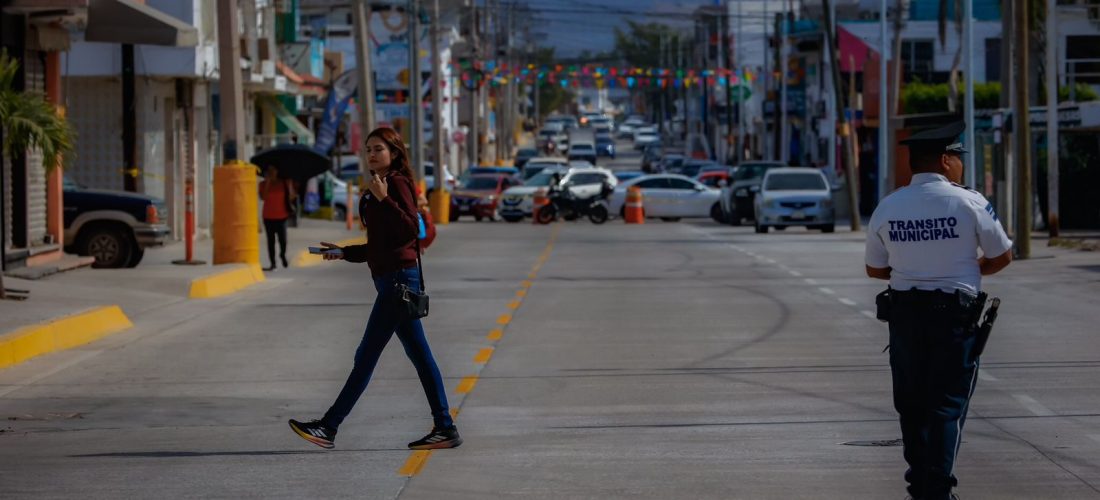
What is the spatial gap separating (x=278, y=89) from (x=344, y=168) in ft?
53.5

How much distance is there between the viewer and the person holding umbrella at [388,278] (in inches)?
384

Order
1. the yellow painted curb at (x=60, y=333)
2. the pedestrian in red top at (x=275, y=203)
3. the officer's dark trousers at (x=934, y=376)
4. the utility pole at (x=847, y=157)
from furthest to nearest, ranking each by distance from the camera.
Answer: the utility pole at (x=847, y=157) → the pedestrian in red top at (x=275, y=203) → the yellow painted curb at (x=60, y=333) → the officer's dark trousers at (x=934, y=376)

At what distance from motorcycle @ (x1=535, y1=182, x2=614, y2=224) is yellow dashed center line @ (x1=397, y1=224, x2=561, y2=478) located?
66.3 ft

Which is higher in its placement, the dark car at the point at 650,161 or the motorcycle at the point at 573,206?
the dark car at the point at 650,161

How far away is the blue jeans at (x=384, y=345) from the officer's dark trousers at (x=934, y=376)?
304cm

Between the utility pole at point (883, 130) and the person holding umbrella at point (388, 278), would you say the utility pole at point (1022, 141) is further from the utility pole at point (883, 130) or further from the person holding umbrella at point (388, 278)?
the person holding umbrella at point (388, 278)

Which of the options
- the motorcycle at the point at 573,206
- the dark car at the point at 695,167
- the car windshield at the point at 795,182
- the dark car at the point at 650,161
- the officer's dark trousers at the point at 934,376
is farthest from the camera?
the dark car at the point at 650,161

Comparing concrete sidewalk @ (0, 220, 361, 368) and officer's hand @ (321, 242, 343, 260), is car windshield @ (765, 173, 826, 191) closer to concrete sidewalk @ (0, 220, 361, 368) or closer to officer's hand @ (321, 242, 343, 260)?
concrete sidewalk @ (0, 220, 361, 368)

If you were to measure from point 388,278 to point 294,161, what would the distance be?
2165 centimetres

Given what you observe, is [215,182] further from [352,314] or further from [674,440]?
[674,440]

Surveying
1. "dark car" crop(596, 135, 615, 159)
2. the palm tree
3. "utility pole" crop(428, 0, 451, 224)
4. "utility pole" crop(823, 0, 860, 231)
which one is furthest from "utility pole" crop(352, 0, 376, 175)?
"dark car" crop(596, 135, 615, 159)

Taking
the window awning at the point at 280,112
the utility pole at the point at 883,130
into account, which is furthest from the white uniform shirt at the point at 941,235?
the window awning at the point at 280,112

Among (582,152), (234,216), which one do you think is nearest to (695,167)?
(582,152)

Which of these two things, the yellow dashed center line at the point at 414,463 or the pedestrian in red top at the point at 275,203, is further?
the pedestrian in red top at the point at 275,203
